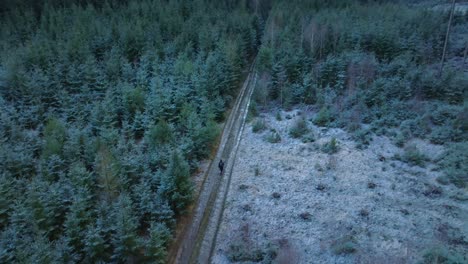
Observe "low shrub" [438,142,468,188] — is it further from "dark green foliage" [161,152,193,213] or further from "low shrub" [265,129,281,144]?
"dark green foliage" [161,152,193,213]

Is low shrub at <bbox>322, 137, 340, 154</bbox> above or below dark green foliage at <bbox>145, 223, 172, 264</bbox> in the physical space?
below

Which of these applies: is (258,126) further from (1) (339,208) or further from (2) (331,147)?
(1) (339,208)

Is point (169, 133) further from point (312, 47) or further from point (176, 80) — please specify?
point (312, 47)

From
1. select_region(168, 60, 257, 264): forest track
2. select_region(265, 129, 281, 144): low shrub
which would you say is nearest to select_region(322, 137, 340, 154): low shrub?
select_region(265, 129, 281, 144): low shrub

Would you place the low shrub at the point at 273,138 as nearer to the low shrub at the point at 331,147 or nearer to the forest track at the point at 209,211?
the forest track at the point at 209,211

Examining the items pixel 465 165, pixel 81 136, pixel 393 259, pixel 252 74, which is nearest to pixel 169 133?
pixel 81 136
